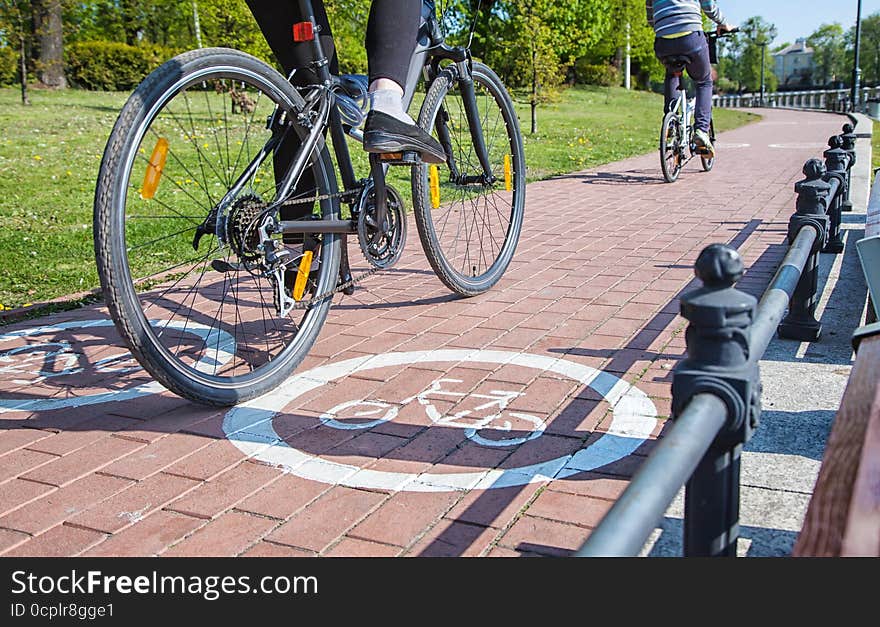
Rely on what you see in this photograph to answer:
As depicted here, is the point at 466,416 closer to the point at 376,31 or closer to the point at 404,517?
the point at 404,517

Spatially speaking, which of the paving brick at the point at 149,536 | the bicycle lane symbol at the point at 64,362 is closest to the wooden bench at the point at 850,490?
the paving brick at the point at 149,536

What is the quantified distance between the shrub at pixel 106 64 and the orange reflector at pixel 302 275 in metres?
28.4

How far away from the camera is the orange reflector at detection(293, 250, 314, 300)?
11.7 ft

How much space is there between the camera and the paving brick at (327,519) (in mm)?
2316

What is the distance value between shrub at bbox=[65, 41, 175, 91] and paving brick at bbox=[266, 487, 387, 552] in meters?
29.6

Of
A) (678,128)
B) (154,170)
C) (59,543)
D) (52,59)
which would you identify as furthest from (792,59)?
(59,543)

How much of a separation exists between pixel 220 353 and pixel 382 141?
1.20m

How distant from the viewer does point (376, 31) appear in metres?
3.57

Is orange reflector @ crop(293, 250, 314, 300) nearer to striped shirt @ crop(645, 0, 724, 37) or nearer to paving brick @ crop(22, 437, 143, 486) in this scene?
paving brick @ crop(22, 437, 143, 486)

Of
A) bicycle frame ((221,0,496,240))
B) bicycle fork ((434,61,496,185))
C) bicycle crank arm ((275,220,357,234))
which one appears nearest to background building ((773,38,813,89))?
bicycle fork ((434,61,496,185))

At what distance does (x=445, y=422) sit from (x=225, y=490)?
80 cm

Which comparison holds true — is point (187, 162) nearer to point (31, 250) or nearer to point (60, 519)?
point (31, 250)

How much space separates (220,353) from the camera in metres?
3.94

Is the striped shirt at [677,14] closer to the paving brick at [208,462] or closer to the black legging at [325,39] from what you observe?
the black legging at [325,39]
